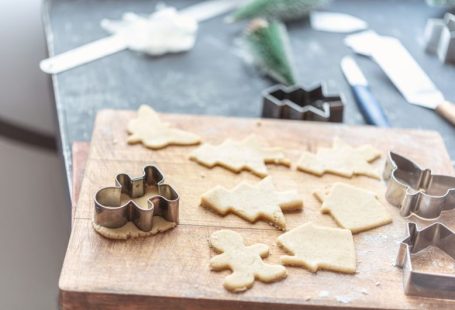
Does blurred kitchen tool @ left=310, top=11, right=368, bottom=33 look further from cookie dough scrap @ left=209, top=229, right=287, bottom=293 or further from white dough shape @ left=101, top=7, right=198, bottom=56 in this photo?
cookie dough scrap @ left=209, top=229, right=287, bottom=293

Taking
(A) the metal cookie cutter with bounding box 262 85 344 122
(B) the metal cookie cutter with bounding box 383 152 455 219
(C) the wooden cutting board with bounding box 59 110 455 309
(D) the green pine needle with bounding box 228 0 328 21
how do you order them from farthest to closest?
(D) the green pine needle with bounding box 228 0 328 21
(A) the metal cookie cutter with bounding box 262 85 344 122
(B) the metal cookie cutter with bounding box 383 152 455 219
(C) the wooden cutting board with bounding box 59 110 455 309

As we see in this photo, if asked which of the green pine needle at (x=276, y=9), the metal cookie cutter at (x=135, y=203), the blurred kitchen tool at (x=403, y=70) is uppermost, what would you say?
the metal cookie cutter at (x=135, y=203)

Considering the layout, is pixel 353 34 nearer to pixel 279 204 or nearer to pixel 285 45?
pixel 285 45

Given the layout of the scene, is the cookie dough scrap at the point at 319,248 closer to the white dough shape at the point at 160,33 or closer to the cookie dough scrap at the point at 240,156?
the cookie dough scrap at the point at 240,156

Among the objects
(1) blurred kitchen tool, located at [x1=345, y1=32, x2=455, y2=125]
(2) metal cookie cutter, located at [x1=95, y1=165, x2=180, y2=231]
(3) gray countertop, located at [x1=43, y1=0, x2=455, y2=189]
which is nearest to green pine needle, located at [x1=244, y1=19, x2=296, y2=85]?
(3) gray countertop, located at [x1=43, y1=0, x2=455, y2=189]

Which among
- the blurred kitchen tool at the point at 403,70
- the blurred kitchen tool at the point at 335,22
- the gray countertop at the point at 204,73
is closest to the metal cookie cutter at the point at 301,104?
the gray countertop at the point at 204,73

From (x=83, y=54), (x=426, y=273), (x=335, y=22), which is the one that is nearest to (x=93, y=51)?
(x=83, y=54)
